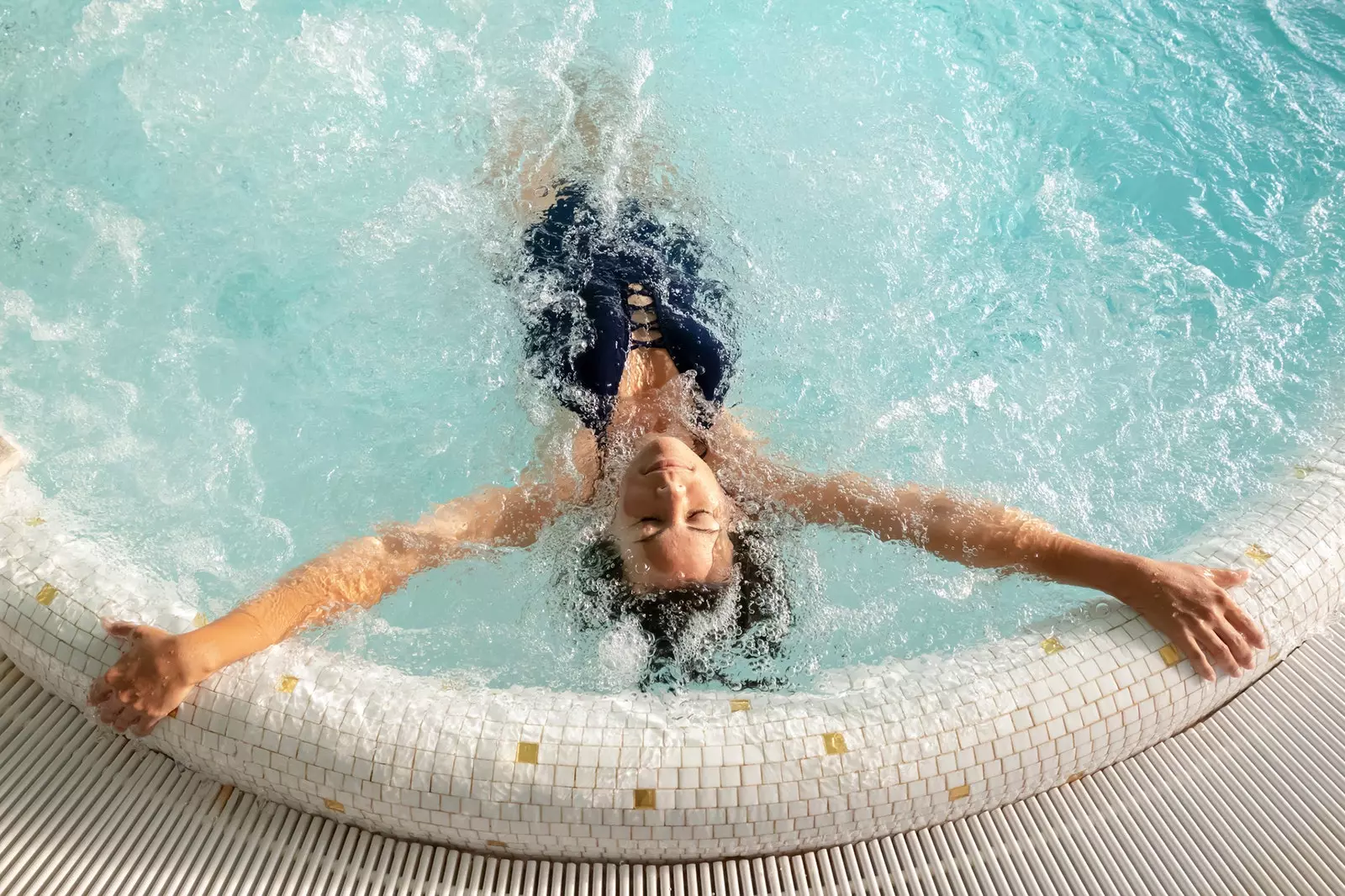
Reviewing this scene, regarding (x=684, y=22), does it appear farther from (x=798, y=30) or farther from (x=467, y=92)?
(x=467, y=92)

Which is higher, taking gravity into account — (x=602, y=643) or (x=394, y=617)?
(x=602, y=643)

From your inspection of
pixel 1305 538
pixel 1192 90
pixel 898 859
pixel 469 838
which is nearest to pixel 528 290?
pixel 469 838

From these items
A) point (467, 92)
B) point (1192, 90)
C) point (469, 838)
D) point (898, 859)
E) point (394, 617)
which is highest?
point (1192, 90)

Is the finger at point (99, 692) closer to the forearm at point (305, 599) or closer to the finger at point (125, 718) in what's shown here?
the finger at point (125, 718)

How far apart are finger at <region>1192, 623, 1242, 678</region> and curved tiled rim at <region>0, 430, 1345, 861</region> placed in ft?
0.26

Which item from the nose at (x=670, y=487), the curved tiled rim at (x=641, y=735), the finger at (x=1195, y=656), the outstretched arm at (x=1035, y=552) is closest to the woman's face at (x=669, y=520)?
the nose at (x=670, y=487)

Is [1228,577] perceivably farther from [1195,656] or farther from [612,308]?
[612,308]

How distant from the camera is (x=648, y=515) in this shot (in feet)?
7.81

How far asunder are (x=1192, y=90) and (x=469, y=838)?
4454 mm

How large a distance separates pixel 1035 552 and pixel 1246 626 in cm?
52

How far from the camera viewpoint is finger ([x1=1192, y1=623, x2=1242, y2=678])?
231 cm

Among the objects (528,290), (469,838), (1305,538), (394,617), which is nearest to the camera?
(469,838)

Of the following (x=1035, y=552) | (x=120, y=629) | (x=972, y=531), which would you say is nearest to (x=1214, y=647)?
(x=1035, y=552)

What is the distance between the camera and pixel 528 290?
327cm
